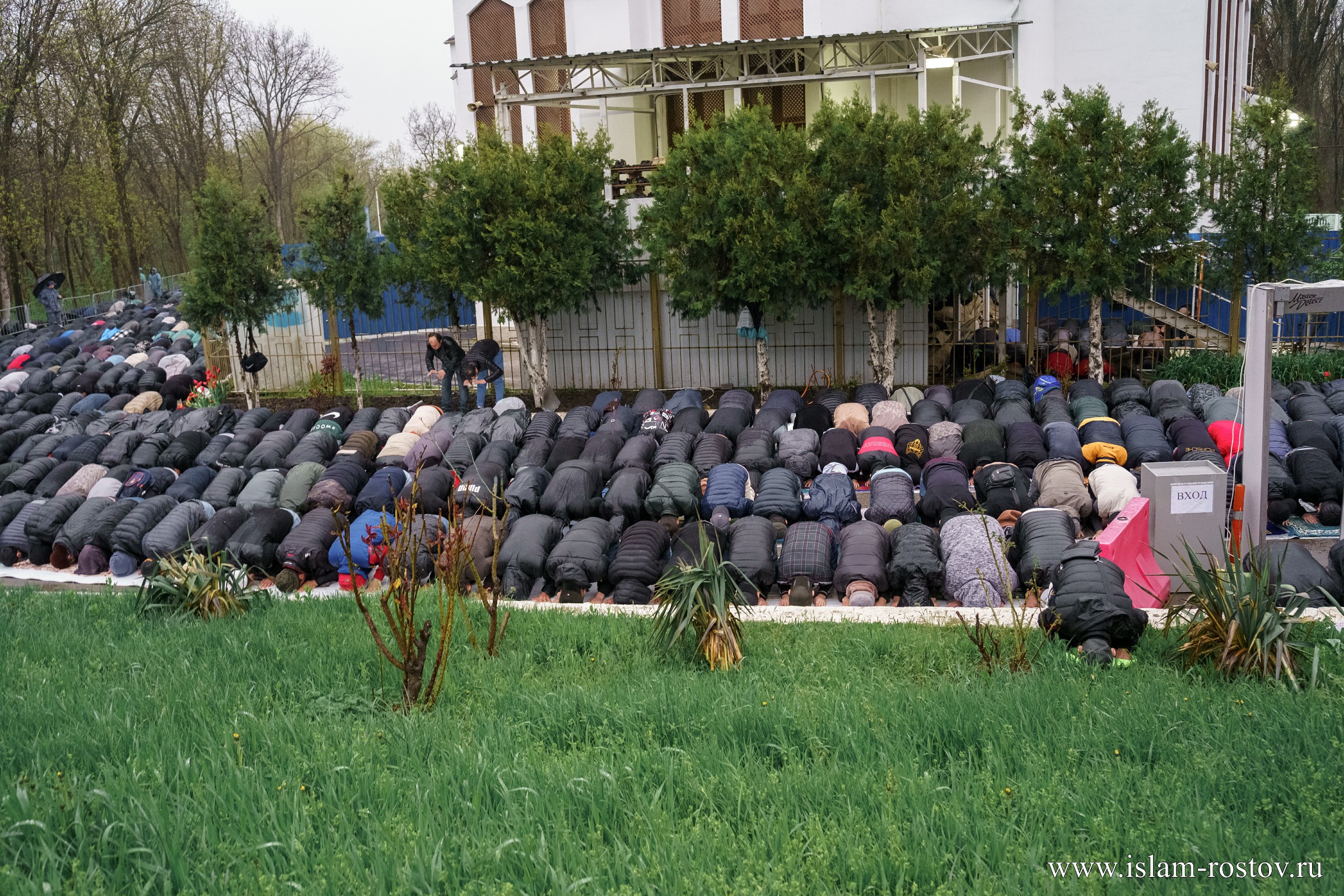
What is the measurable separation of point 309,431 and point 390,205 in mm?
6391

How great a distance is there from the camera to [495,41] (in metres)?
29.3

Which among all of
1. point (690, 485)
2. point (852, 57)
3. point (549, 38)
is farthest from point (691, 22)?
point (690, 485)

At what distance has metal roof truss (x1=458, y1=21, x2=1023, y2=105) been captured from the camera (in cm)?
1975

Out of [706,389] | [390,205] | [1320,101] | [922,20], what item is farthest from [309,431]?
[1320,101]

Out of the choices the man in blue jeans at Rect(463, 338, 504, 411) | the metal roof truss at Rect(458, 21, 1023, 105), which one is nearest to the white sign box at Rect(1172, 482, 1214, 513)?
the man in blue jeans at Rect(463, 338, 504, 411)

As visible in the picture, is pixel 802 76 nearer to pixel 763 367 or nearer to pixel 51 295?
pixel 763 367

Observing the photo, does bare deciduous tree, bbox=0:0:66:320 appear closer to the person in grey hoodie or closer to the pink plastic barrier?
the person in grey hoodie

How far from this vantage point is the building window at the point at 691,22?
84.7 feet

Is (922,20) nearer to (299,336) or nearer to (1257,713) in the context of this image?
(299,336)

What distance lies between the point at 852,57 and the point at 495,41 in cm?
1277

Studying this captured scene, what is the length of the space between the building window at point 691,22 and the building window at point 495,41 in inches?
192

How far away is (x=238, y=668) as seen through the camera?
6336 mm

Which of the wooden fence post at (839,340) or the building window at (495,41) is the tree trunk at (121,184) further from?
the wooden fence post at (839,340)

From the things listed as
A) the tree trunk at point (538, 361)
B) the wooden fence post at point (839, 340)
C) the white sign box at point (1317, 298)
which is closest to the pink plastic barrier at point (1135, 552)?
the white sign box at point (1317, 298)
